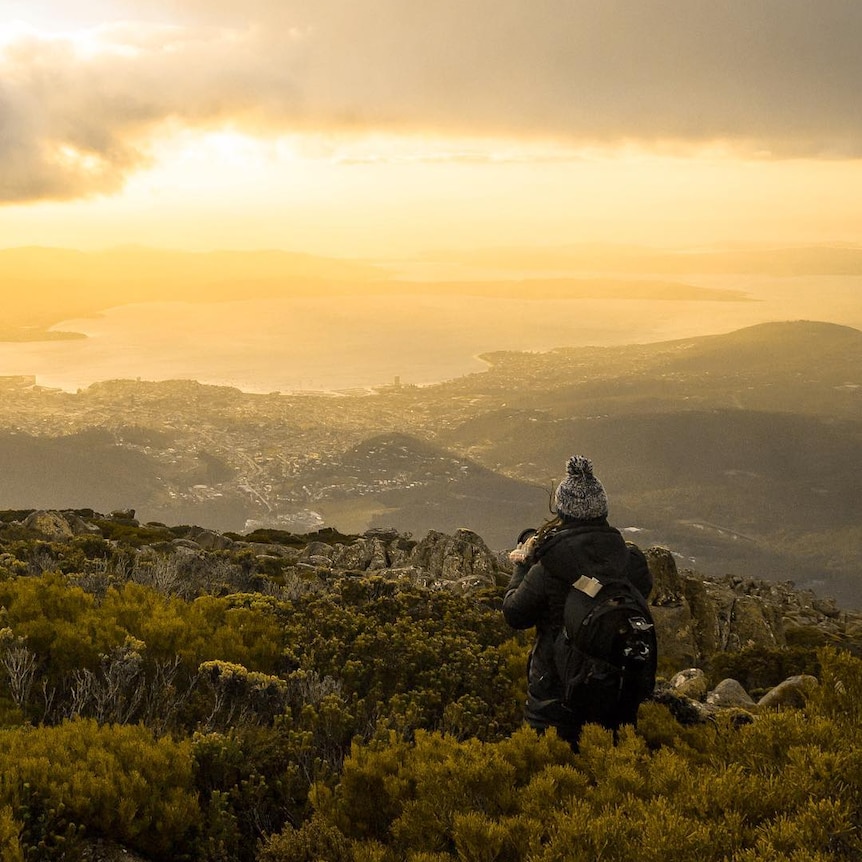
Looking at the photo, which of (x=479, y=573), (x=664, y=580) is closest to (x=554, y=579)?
(x=664, y=580)

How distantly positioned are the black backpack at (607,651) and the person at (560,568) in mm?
152

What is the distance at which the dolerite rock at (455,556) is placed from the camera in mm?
31594

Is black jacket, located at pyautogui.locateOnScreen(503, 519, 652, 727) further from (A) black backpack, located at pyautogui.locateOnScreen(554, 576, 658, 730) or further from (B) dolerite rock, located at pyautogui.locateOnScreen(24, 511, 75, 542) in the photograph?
(B) dolerite rock, located at pyautogui.locateOnScreen(24, 511, 75, 542)

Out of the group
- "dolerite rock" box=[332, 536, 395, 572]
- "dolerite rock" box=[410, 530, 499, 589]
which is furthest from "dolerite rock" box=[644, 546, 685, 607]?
"dolerite rock" box=[332, 536, 395, 572]

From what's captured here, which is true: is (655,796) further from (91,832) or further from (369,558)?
(369,558)

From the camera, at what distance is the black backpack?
21.6 ft

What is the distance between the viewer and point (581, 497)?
23.4ft

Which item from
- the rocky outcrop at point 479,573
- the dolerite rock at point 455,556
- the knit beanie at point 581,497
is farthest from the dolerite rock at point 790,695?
the dolerite rock at point 455,556

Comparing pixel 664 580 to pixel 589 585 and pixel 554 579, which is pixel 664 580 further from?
pixel 589 585

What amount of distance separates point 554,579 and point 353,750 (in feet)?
6.67

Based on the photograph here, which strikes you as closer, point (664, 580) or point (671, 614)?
point (671, 614)

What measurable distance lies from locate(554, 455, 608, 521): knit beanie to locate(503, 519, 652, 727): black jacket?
8 centimetres

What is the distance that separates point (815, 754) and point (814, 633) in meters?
27.5

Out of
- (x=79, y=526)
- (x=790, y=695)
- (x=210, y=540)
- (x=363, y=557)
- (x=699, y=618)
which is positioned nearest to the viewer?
(x=790, y=695)
